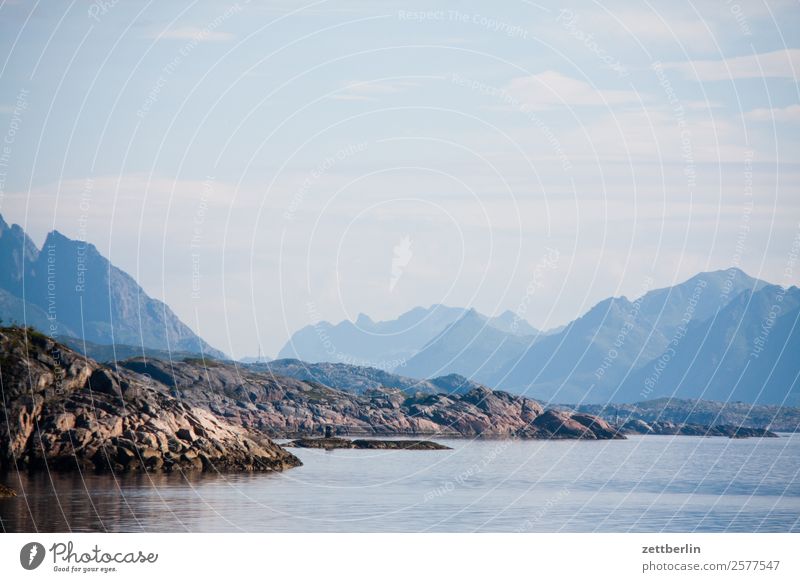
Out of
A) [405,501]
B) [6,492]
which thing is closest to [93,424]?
[6,492]

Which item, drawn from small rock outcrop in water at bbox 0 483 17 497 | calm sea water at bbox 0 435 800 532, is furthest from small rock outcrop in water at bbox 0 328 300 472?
small rock outcrop in water at bbox 0 483 17 497

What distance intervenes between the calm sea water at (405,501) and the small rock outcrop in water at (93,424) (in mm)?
7646

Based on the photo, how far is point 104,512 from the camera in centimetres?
8019

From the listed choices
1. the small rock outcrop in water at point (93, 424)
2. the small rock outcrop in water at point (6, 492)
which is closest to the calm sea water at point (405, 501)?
the small rock outcrop in water at point (6, 492)

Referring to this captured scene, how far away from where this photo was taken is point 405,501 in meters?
103

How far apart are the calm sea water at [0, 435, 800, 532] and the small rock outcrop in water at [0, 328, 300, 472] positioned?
765 cm

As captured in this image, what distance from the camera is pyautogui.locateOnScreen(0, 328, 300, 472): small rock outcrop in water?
371 feet

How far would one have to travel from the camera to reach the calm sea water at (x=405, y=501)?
80375mm

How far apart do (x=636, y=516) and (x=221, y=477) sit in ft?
137

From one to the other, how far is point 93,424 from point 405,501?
35.8 meters

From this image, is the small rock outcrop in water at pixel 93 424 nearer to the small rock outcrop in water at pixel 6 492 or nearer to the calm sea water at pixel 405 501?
the calm sea water at pixel 405 501
